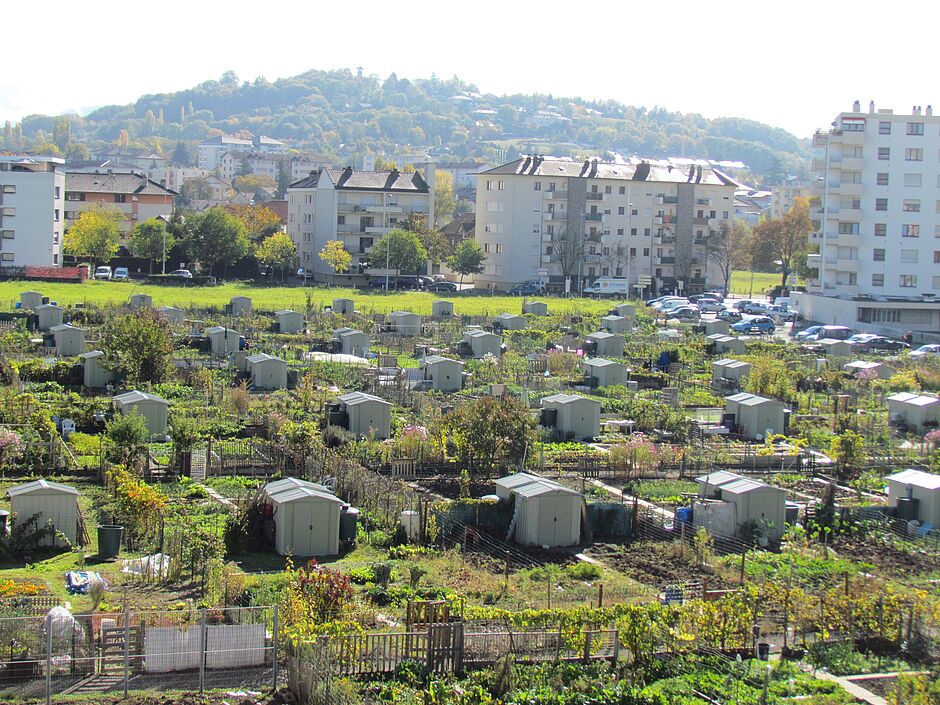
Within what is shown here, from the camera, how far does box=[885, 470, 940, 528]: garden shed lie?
20.8 m

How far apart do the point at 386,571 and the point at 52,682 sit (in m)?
5.05

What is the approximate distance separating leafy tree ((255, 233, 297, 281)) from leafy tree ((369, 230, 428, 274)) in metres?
5.36

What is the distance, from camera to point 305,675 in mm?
12078

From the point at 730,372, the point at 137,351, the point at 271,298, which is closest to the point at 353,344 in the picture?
the point at 137,351

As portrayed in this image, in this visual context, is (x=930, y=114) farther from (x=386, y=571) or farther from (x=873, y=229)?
(x=386, y=571)

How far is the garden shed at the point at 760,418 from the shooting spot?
29.4 metres

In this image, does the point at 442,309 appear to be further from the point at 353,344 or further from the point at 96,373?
the point at 96,373

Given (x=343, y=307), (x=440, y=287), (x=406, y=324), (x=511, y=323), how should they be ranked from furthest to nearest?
(x=440, y=287)
(x=343, y=307)
(x=511, y=323)
(x=406, y=324)

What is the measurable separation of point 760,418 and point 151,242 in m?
50.3

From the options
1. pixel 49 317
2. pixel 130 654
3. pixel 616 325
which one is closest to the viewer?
pixel 130 654

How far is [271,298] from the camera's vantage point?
2391 inches

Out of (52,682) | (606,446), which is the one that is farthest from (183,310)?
(52,682)

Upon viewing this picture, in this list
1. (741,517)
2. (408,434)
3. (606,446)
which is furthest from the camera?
(606,446)

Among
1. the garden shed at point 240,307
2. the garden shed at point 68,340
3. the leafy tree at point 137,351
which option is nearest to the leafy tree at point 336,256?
the garden shed at point 240,307
